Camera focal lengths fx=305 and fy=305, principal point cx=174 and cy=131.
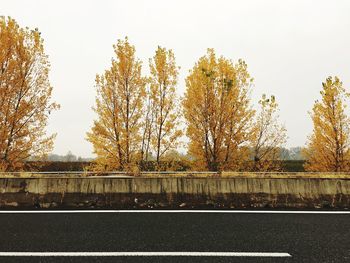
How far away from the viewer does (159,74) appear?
24.6m

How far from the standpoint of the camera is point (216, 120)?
79.8 ft

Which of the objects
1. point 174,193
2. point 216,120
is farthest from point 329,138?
point 174,193

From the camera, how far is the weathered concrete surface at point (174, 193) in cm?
621
